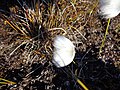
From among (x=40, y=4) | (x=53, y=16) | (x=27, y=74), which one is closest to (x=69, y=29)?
(x=53, y=16)

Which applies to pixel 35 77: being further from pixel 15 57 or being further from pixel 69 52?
pixel 69 52

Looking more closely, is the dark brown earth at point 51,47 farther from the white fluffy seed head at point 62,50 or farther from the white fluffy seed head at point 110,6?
the white fluffy seed head at point 110,6

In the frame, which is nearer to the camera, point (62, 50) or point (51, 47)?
point (62, 50)

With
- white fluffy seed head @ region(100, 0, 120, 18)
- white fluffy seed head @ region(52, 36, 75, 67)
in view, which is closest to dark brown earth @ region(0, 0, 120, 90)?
white fluffy seed head @ region(52, 36, 75, 67)

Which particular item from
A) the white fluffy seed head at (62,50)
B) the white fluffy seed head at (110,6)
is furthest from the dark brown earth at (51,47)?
the white fluffy seed head at (110,6)

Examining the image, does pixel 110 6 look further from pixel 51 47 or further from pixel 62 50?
pixel 51 47

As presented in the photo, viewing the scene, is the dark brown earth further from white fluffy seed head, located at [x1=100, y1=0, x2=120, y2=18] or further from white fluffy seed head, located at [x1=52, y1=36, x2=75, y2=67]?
white fluffy seed head, located at [x1=100, y1=0, x2=120, y2=18]

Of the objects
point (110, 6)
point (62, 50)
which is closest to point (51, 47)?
point (62, 50)
